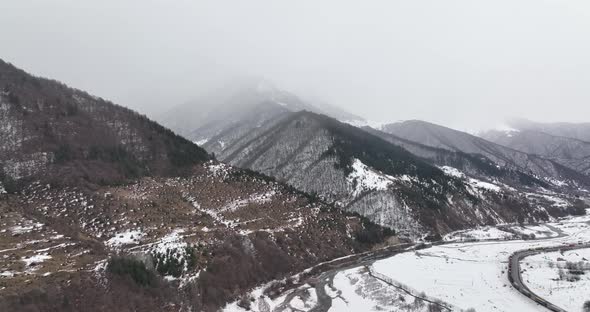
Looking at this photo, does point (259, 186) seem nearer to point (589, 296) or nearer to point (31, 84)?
point (31, 84)

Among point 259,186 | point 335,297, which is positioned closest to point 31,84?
point 259,186

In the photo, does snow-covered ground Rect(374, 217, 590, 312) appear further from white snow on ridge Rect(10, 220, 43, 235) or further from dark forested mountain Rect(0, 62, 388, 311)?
white snow on ridge Rect(10, 220, 43, 235)

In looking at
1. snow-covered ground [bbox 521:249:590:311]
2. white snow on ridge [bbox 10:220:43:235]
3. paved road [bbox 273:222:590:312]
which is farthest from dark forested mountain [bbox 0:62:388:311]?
snow-covered ground [bbox 521:249:590:311]

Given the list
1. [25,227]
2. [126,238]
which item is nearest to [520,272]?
[126,238]

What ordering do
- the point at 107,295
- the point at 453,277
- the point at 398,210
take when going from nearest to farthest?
the point at 107,295
the point at 453,277
the point at 398,210

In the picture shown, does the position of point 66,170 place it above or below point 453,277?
above

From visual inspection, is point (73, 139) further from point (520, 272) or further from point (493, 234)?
point (493, 234)
